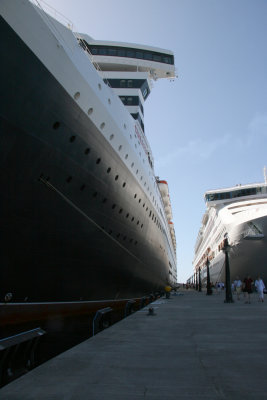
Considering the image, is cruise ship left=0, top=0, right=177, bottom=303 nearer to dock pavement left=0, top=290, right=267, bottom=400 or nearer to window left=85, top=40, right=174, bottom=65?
dock pavement left=0, top=290, right=267, bottom=400

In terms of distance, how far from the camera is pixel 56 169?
22.5 ft

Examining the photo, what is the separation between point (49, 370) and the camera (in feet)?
10.7

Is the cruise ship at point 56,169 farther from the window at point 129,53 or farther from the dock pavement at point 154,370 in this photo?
the window at point 129,53

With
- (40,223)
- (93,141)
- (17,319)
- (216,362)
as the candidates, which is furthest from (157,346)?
(93,141)

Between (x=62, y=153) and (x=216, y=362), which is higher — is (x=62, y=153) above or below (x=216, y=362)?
above

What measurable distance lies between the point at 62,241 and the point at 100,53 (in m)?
15.8

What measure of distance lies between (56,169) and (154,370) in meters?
4.79

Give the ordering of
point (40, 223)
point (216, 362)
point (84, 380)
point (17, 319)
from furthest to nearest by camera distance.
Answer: point (40, 223), point (17, 319), point (216, 362), point (84, 380)

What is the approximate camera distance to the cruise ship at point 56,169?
19.3 feet

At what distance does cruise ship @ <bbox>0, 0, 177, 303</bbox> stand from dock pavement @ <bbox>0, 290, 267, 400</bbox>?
240 cm

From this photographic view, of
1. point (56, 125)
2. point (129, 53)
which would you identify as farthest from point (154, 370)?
point (129, 53)

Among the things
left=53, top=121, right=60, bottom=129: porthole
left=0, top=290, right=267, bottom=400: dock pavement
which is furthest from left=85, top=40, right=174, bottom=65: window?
left=0, top=290, right=267, bottom=400: dock pavement

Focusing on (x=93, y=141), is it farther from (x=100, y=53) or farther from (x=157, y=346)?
(x=100, y=53)

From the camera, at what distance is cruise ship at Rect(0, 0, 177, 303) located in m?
5.88
